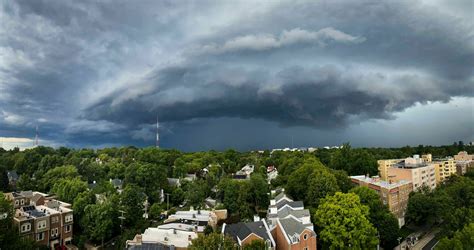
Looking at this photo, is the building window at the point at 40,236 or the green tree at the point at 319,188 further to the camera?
the green tree at the point at 319,188

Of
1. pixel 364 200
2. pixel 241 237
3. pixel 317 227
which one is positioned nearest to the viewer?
pixel 241 237

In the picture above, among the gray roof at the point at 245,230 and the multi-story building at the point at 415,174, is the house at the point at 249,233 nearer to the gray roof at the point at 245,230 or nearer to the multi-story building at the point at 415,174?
the gray roof at the point at 245,230

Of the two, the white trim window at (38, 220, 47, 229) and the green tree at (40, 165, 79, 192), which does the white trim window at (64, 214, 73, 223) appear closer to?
the white trim window at (38, 220, 47, 229)

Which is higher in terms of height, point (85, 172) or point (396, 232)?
point (85, 172)

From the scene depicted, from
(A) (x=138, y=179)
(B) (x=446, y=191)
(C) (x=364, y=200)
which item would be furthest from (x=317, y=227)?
(A) (x=138, y=179)

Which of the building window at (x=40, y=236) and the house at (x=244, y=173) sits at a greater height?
the house at (x=244, y=173)

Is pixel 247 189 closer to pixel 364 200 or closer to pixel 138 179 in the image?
pixel 364 200

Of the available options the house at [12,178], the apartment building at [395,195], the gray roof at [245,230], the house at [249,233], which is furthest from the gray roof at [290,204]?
the house at [12,178]
